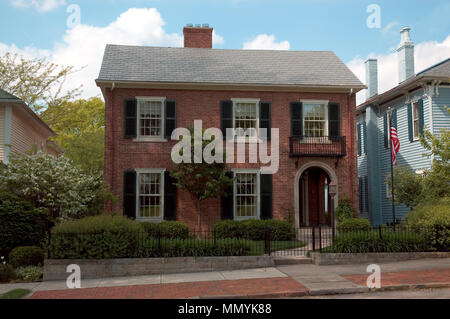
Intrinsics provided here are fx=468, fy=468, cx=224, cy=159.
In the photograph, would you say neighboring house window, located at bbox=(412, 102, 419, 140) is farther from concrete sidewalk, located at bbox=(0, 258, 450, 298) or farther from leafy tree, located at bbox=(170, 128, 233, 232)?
concrete sidewalk, located at bbox=(0, 258, 450, 298)

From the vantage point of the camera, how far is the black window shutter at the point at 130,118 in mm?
19375

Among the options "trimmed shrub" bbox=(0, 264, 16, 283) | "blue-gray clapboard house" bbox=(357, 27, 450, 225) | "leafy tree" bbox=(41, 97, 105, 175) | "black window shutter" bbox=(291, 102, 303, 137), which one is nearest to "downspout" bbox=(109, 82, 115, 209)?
"leafy tree" bbox=(41, 97, 105, 175)

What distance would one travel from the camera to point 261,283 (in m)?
11.0

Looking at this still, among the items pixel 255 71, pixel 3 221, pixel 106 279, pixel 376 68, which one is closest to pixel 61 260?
pixel 106 279

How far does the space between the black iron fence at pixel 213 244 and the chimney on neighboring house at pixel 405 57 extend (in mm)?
12643

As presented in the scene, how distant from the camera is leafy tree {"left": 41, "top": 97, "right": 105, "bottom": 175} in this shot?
94.5ft

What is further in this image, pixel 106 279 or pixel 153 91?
pixel 153 91

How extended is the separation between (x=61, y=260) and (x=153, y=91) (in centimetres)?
927

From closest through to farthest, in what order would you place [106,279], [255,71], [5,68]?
1. [106,279]
2. [255,71]
3. [5,68]

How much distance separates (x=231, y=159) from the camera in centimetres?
1969

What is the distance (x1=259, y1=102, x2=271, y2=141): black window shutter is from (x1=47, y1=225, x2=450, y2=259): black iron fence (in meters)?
6.12

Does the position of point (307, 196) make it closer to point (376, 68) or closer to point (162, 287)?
point (376, 68)

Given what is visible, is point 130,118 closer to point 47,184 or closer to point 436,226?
point 47,184

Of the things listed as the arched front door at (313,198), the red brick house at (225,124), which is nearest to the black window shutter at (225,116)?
the red brick house at (225,124)
